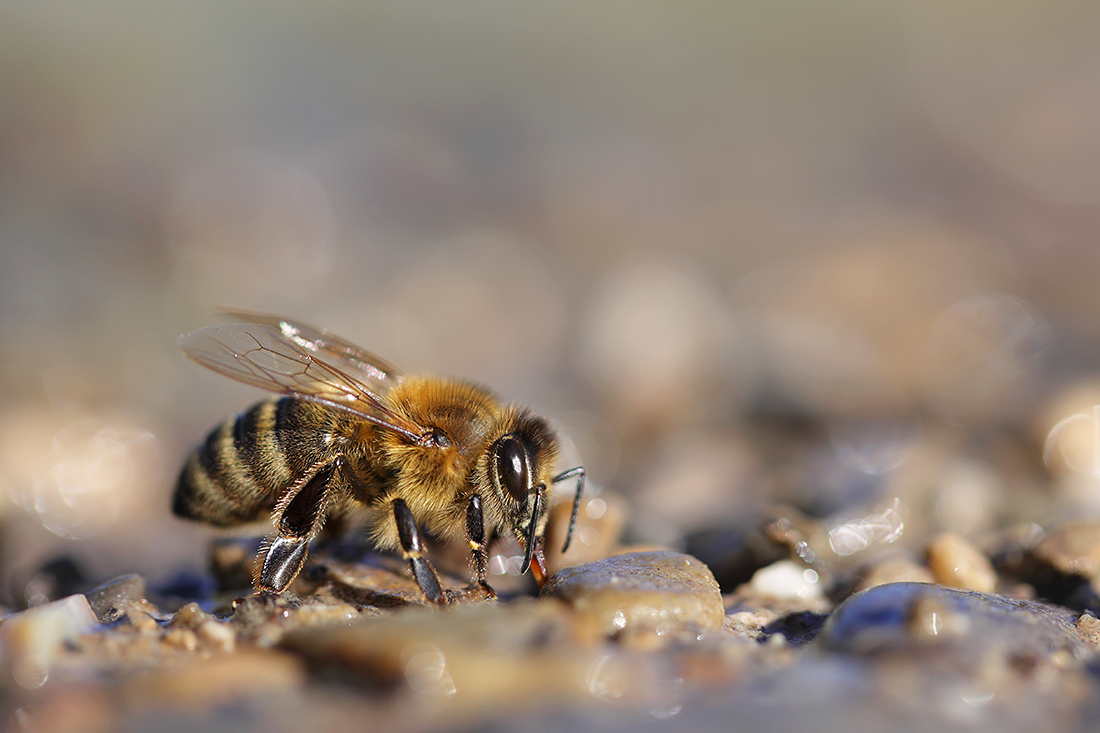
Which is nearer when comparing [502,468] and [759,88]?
[502,468]

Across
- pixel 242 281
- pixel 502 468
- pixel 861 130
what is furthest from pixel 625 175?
pixel 502 468

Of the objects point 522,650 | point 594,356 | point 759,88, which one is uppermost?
point 759,88

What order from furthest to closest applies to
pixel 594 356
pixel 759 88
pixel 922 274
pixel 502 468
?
pixel 759 88 → pixel 922 274 → pixel 594 356 → pixel 502 468

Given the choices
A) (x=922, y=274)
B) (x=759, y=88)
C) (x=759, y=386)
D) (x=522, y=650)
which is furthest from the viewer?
(x=759, y=88)

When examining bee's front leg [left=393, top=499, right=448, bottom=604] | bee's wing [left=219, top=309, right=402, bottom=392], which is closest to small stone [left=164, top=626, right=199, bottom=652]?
bee's front leg [left=393, top=499, right=448, bottom=604]

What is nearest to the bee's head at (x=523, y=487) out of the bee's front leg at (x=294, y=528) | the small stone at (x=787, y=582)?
the bee's front leg at (x=294, y=528)

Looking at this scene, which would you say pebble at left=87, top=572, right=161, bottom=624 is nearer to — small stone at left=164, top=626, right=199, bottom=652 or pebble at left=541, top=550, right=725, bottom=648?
small stone at left=164, top=626, right=199, bottom=652

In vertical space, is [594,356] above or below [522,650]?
above

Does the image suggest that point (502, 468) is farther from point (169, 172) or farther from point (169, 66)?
point (169, 66)
